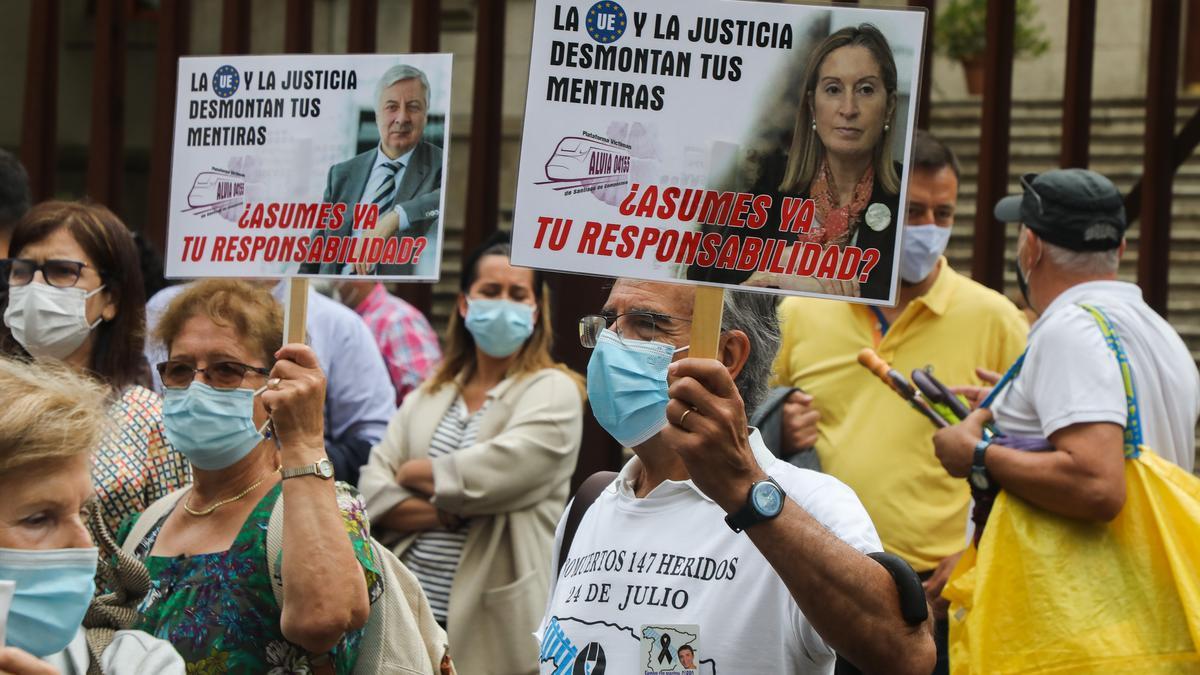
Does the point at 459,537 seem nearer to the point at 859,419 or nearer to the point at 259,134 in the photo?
the point at 859,419

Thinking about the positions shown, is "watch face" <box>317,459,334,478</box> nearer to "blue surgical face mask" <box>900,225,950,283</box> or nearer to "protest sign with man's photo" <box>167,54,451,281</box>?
"protest sign with man's photo" <box>167,54,451,281</box>

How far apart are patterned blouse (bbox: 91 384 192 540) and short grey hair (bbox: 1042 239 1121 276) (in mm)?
2550

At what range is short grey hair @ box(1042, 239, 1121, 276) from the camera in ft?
15.3

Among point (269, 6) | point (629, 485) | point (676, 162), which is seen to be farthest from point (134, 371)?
point (269, 6)

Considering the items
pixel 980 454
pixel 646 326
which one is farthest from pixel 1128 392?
pixel 646 326

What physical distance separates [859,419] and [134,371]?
228 centimetres

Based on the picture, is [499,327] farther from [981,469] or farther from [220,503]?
[220,503]

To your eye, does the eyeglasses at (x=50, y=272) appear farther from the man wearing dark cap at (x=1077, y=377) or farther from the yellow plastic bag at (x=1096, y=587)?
the yellow plastic bag at (x=1096, y=587)

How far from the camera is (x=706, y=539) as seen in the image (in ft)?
9.84

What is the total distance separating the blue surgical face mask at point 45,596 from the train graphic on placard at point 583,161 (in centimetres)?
109

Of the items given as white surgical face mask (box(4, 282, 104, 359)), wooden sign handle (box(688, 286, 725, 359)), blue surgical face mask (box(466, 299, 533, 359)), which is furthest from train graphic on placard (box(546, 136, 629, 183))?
blue surgical face mask (box(466, 299, 533, 359))

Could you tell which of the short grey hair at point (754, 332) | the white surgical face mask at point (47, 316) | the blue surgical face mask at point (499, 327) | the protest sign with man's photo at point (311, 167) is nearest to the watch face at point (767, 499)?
the short grey hair at point (754, 332)

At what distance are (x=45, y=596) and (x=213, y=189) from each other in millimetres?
1491

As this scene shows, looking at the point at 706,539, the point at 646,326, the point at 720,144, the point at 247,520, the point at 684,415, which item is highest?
the point at 720,144
